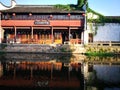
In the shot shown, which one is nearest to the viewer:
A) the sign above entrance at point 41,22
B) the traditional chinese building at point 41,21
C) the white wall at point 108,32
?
the traditional chinese building at point 41,21

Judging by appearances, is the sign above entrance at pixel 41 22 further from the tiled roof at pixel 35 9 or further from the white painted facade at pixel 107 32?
the white painted facade at pixel 107 32

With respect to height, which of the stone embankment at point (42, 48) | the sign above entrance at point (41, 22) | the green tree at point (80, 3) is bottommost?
the stone embankment at point (42, 48)

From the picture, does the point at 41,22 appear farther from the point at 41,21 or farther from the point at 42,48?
the point at 42,48

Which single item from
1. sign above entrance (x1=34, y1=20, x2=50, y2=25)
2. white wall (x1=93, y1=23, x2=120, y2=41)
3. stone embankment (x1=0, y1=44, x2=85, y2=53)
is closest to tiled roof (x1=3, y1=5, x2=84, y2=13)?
sign above entrance (x1=34, y1=20, x2=50, y2=25)

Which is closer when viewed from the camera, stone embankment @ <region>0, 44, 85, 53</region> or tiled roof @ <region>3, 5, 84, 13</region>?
stone embankment @ <region>0, 44, 85, 53</region>

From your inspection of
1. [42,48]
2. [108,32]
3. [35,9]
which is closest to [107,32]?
[108,32]

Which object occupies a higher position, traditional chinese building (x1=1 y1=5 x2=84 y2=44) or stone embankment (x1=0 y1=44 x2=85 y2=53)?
traditional chinese building (x1=1 y1=5 x2=84 y2=44)

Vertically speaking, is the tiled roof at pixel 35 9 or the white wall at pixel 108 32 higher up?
the tiled roof at pixel 35 9

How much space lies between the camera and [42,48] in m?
38.4

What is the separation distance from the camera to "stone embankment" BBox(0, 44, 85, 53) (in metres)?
37.9

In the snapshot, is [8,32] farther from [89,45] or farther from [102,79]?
[102,79]

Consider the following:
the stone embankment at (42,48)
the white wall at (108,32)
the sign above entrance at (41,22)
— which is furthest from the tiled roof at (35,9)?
the stone embankment at (42,48)

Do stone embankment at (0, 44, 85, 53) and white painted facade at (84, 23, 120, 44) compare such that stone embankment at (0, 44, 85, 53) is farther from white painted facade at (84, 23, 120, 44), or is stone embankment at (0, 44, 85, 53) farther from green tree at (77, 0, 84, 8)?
green tree at (77, 0, 84, 8)

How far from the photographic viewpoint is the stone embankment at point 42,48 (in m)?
37.9
